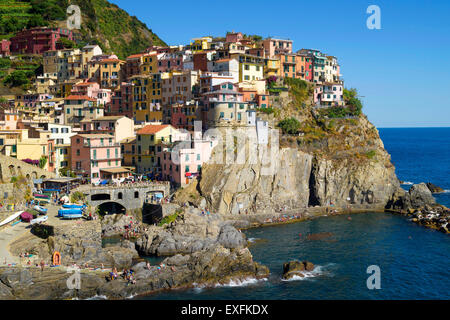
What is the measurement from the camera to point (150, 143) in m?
79.8

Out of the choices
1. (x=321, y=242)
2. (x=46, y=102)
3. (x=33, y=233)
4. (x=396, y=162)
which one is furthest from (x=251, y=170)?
(x=396, y=162)

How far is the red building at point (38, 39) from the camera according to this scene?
122 metres

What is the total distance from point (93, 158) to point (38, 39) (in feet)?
215

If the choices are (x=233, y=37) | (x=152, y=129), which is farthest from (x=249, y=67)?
(x=152, y=129)

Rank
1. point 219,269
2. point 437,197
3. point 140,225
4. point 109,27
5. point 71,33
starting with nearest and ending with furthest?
point 219,269
point 140,225
point 437,197
point 71,33
point 109,27

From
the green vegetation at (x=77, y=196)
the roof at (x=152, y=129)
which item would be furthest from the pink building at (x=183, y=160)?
the green vegetation at (x=77, y=196)

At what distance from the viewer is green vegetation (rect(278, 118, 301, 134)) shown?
85.4m

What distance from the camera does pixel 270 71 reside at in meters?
96.9

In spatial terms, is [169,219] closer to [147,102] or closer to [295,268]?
[295,268]

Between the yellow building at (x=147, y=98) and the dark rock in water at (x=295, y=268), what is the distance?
4992 cm

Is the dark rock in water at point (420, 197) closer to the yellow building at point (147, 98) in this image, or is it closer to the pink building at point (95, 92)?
the yellow building at point (147, 98)

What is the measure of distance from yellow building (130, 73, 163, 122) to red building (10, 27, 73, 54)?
135 ft
